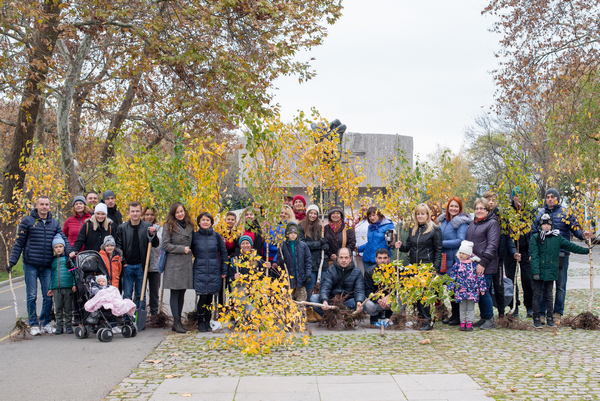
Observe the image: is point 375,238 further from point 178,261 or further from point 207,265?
point 178,261

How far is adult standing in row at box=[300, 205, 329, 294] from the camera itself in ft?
30.3

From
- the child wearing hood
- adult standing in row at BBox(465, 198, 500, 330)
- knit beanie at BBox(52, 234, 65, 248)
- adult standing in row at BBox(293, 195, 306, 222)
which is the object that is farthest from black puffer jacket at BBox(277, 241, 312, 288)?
knit beanie at BBox(52, 234, 65, 248)

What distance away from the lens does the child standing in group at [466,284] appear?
7.96 m

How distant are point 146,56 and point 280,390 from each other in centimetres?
1051

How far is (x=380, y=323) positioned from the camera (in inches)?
325

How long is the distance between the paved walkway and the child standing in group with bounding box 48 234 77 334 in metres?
3.53

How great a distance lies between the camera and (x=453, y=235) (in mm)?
8734

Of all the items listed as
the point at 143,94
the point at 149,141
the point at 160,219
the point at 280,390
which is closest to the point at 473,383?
the point at 280,390

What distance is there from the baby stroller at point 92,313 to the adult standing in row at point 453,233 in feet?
16.2

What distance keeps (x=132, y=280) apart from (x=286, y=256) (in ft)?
8.31

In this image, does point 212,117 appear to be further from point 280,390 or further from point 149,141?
point 280,390

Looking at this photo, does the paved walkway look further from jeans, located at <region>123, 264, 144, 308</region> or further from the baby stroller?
jeans, located at <region>123, 264, 144, 308</region>

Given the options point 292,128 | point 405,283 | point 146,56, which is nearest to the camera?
point 405,283

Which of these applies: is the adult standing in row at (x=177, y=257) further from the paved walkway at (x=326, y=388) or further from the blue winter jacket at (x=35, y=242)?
the paved walkway at (x=326, y=388)
